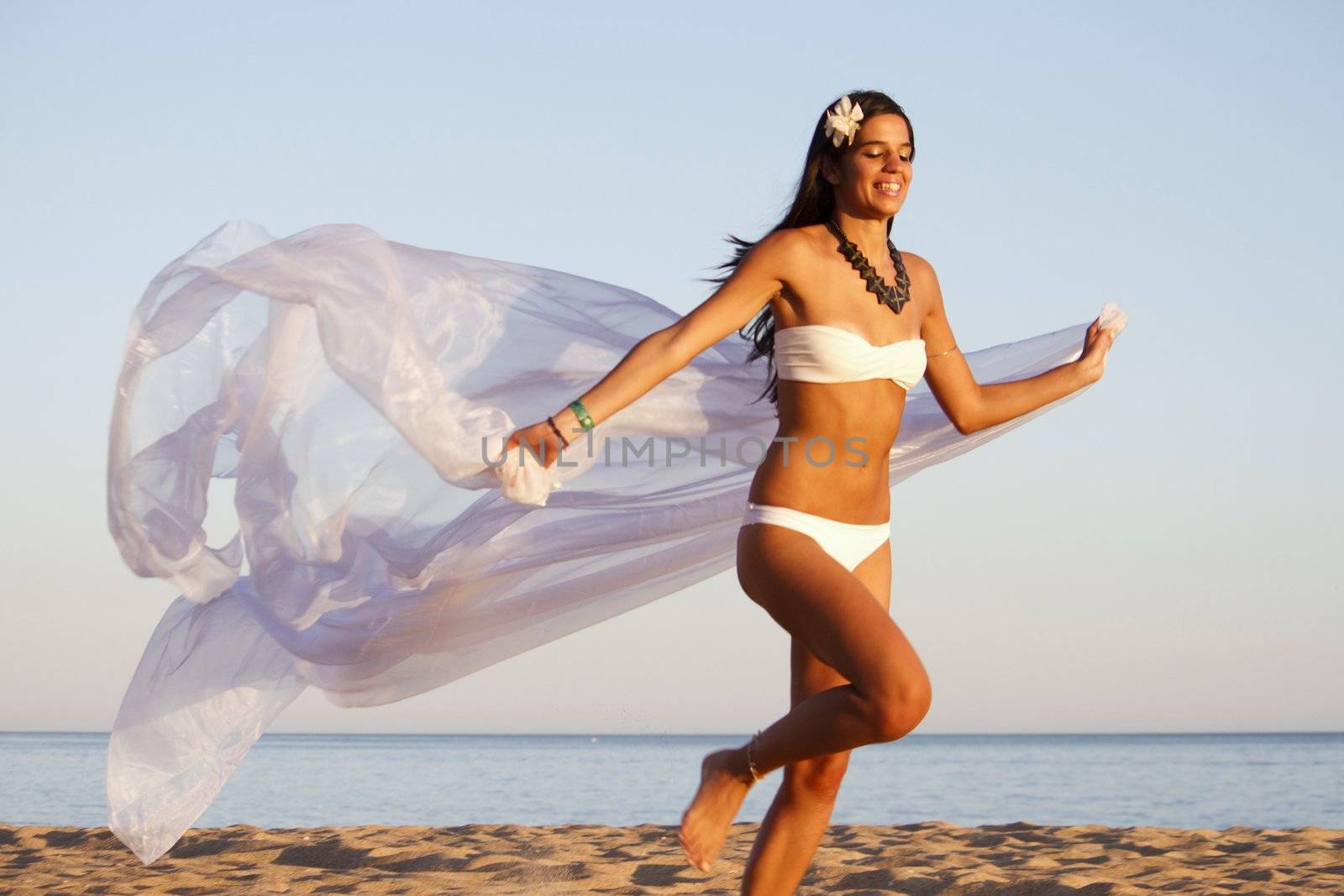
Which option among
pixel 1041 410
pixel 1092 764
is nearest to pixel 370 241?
pixel 1041 410

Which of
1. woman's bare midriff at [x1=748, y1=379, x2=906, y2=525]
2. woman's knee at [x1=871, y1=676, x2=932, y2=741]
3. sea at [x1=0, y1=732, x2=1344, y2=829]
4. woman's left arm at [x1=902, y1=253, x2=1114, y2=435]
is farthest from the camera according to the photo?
sea at [x1=0, y1=732, x2=1344, y2=829]

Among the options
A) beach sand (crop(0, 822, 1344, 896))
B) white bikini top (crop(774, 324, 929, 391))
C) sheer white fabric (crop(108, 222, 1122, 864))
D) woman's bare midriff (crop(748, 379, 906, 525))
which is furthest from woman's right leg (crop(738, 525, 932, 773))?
beach sand (crop(0, 822, 1344, 896))

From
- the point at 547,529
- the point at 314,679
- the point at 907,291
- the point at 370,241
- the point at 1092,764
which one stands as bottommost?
the point at 1092,764

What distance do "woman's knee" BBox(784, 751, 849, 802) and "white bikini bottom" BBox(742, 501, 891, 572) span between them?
48 centimetres

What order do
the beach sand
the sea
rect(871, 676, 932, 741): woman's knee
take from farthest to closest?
the sea
the beach sand
rect(871, 676, 932, 741): woman's knee

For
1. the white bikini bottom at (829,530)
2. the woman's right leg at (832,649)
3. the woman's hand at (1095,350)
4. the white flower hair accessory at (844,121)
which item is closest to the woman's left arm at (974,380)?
the woman's hand at (1095,350)

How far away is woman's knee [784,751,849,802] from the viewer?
3.22 m

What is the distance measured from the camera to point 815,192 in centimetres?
348

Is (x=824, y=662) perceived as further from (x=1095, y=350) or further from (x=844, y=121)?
(x=1095, y=350)

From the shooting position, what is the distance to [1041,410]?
3992 millimetres

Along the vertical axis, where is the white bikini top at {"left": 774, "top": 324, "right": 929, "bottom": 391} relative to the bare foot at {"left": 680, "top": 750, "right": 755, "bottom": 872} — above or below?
above

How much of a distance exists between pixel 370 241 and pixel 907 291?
1.50 m

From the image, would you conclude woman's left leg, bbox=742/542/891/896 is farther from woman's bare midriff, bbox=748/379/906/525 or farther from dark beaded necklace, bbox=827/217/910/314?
dark beaded necklace, bbox=827/217/910/314

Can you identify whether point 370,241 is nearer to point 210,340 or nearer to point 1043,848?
point 210,340
